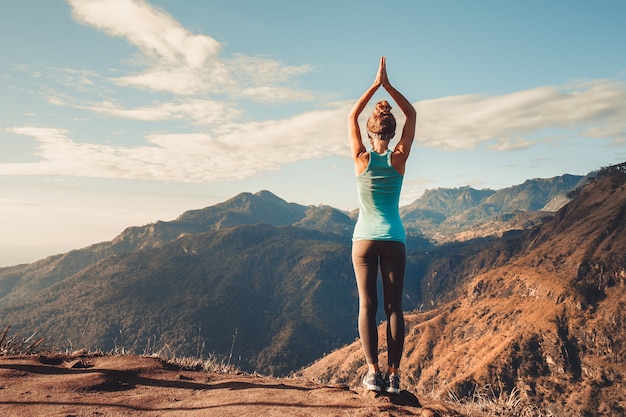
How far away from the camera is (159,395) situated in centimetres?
460

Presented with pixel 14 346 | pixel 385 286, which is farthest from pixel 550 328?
pixel 14 346

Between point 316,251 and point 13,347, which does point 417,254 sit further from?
point 13,347

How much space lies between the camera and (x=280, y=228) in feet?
616

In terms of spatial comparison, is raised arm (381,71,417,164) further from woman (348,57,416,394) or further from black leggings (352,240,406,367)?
black leggings (352,240,406,367)

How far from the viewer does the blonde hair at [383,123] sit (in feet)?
14.2

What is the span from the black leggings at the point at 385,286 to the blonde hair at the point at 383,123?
1107 mm

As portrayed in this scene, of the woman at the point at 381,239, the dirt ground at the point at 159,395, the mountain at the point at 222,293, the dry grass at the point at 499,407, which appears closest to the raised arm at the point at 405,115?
the woman at the point at 381,239

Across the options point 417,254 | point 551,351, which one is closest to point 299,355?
point 551,351

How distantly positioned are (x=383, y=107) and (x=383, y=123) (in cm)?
19

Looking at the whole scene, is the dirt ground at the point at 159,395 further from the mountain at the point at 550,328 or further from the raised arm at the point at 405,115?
the mountain at the point at 550,328

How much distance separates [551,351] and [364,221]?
58.0m

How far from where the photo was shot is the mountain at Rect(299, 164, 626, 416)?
158 ft

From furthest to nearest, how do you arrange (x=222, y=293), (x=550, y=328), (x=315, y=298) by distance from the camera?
(x=315, y=298), (x=222, y=293), (x=550, y=328)

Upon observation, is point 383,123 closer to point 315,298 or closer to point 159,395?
point 159,395
